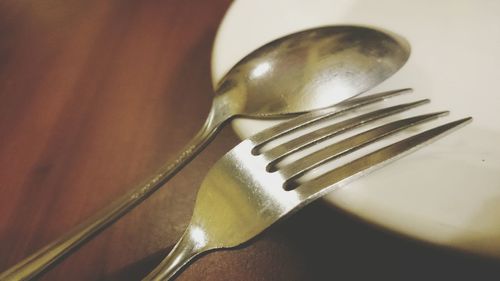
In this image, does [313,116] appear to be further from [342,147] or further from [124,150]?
[124,150]

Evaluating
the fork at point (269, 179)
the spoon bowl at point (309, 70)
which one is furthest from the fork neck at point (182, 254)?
the spoon bowl at point (309, 70)

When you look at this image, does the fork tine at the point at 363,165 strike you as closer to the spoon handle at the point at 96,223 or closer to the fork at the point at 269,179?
the fork at the point at 269,179

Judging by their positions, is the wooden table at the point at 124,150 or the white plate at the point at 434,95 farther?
the wooden table at the point at 124,150

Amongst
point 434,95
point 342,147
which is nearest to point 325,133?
point 342,147

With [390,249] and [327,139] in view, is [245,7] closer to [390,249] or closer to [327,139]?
[327,139]

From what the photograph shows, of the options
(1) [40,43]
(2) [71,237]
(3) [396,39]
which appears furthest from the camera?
(1) [40,43]

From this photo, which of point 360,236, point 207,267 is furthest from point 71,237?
point 360,236

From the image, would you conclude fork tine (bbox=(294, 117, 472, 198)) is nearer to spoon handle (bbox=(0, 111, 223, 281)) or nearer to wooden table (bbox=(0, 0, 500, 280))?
wooden table (bbox=(0, 0, 500, 280))
